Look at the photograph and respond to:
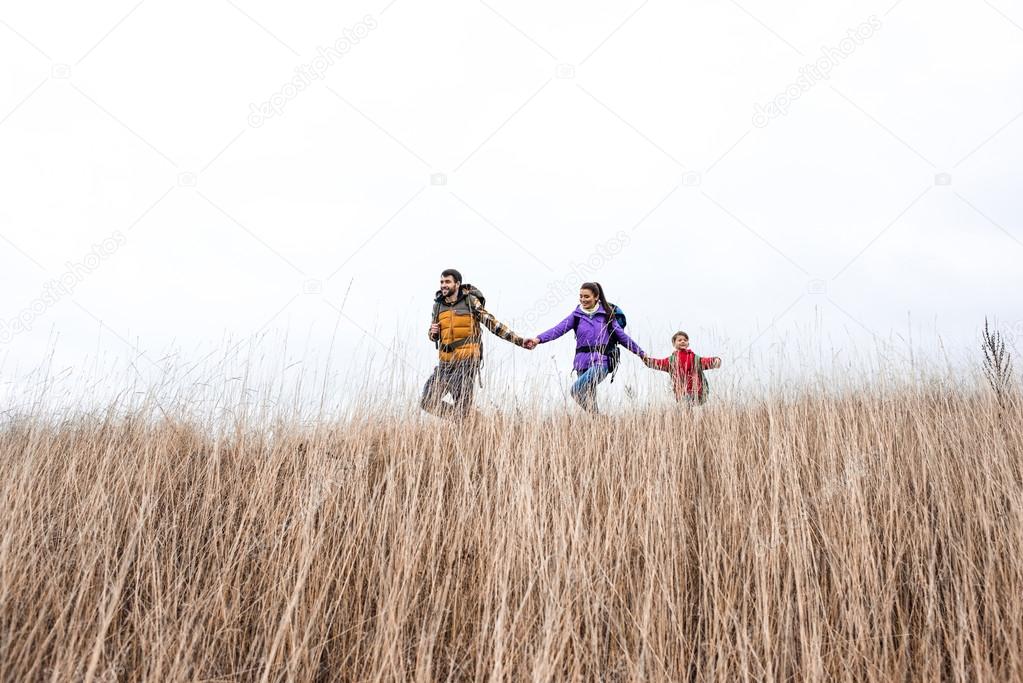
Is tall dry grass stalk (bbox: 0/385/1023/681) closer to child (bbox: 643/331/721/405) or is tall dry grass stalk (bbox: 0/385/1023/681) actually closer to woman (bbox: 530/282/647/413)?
child (bbox: 643/331/721/405)

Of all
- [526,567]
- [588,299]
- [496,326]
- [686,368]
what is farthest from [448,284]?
[526,567]

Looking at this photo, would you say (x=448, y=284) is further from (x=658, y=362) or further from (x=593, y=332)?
(x=658, y=362)

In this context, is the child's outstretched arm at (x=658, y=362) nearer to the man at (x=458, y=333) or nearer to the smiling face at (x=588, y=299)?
the smiling face at (x=588, y=299)

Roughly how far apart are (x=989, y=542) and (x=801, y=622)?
43.0 inches

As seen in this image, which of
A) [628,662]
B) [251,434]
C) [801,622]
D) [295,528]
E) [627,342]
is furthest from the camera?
[627,342]

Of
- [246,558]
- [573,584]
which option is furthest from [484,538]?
[246,558]

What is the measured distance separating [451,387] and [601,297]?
1.71 metres

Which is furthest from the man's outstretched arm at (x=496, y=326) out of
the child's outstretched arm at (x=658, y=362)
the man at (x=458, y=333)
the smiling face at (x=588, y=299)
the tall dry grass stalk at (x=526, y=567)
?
the tall dry grass stalk at (x=526, y=567)

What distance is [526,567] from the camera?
2258 mm

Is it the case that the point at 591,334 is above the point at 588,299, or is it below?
below

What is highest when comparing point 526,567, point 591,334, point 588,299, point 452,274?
point 588,299

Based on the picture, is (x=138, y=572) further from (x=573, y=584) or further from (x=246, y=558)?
(x=573, y=584)

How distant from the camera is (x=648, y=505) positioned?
2.44m

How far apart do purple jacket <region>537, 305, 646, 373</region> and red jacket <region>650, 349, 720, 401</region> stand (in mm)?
237
